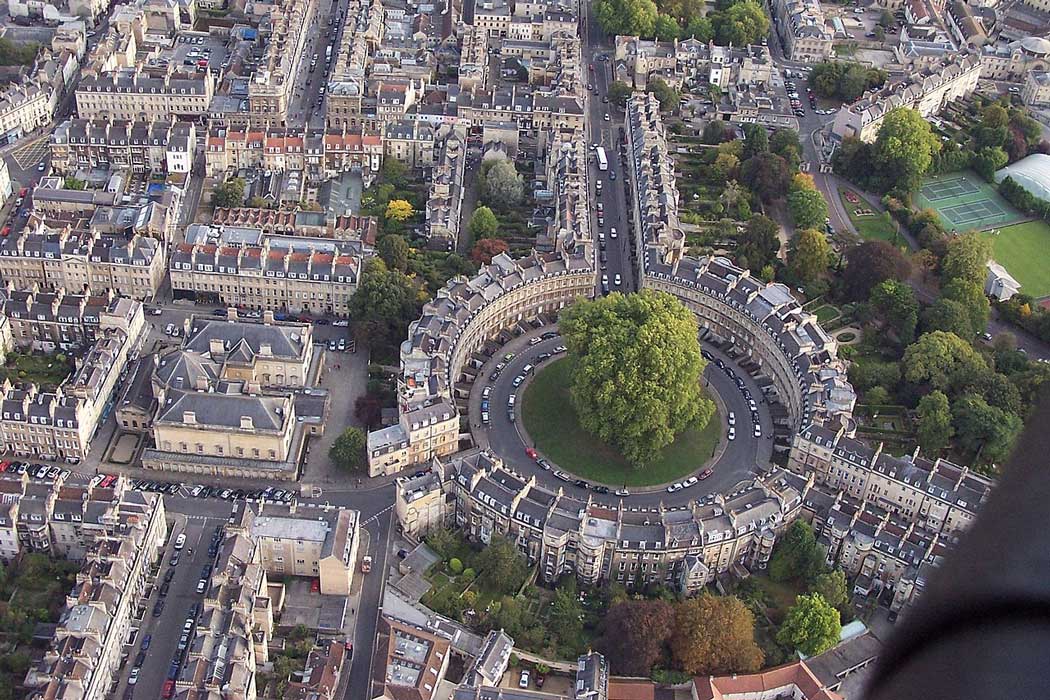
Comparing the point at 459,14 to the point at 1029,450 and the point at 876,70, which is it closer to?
the point at 876,70

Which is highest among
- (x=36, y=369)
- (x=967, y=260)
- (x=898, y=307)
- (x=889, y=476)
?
(x=967, y=260)

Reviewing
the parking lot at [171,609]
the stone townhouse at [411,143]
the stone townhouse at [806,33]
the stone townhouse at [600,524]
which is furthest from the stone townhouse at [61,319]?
the stone townhouse at [806,33]

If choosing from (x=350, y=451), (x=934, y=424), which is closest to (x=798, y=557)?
(x=934, y=424)

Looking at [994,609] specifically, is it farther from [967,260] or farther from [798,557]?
[967,260]

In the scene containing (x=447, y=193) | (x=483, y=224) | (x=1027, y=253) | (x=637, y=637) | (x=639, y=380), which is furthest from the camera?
(x=1027, y=253)

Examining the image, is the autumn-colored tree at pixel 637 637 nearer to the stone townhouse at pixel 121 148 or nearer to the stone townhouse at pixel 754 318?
the stone townhouse at pixel 754 318

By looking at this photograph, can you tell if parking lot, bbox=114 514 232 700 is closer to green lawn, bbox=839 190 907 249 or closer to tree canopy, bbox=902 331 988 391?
tree canopy, bbox=902 331 988 391
